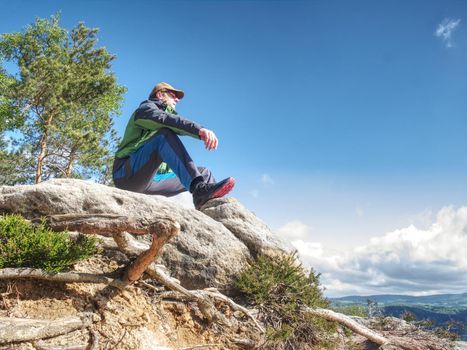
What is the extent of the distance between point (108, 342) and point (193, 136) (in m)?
2.81

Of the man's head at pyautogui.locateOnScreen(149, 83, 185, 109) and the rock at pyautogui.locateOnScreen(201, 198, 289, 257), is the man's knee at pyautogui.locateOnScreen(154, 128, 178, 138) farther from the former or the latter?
the rock at pyautogui.locateOnScreen(201, 198, 289, 257)

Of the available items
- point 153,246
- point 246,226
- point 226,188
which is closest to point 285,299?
point 246,226

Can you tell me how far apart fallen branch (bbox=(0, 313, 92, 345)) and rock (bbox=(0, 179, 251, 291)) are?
5.98ft

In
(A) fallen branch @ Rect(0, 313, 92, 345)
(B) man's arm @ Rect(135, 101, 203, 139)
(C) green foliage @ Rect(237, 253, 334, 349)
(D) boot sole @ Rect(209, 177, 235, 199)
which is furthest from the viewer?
(C) green foliage @ Rect(237, 253, 334, 349)

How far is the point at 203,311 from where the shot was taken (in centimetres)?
588

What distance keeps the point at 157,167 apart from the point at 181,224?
3.54 feet

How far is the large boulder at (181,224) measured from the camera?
19.8 ft

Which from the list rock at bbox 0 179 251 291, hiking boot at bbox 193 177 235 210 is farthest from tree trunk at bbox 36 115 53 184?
hiking boot at bbox 193 177 235 210

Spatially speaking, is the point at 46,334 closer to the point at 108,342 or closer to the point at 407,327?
the point at 108,342

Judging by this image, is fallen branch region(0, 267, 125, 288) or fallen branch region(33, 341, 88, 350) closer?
fallen branch region(33, 341, 88, 350)

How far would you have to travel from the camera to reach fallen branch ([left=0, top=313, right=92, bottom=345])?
13.0 feet

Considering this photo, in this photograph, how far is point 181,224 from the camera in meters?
6.93

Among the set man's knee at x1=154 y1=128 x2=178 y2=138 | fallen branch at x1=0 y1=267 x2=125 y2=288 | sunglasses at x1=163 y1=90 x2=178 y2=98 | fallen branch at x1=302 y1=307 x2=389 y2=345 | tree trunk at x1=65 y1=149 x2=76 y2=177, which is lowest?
fallen branch at x1=302 y1=307 x2=389 y2=345

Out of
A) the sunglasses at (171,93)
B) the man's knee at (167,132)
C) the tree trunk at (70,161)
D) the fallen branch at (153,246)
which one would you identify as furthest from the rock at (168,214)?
the tree trunk at (70,161)
